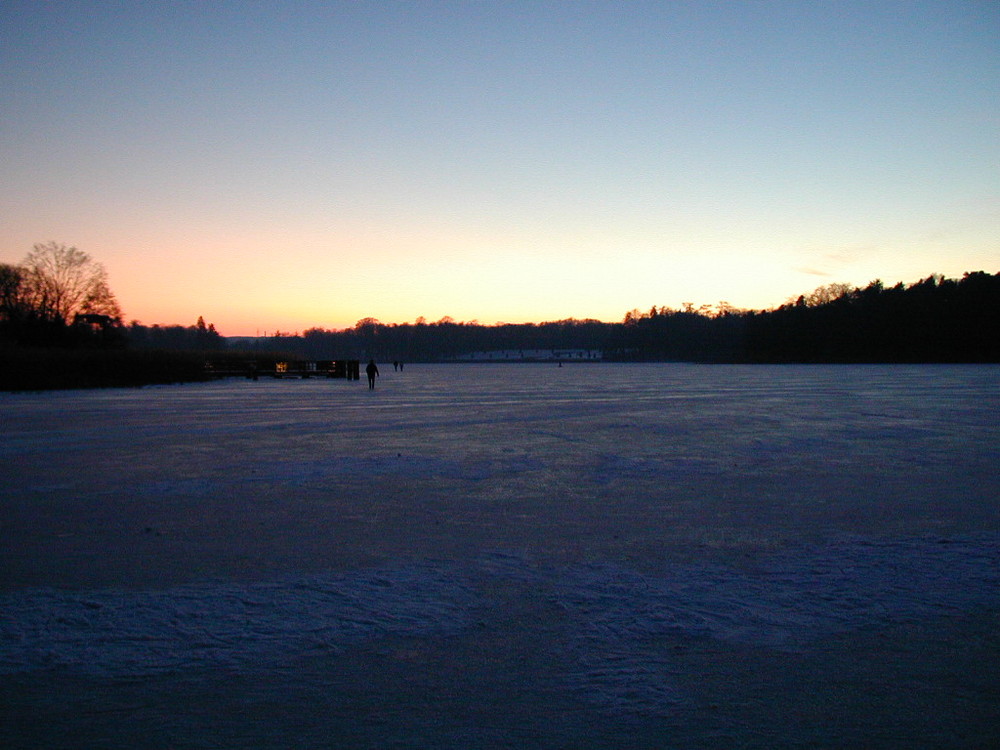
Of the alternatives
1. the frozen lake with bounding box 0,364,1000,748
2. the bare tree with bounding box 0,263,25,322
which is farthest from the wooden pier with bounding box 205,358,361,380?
the frozen lake with bounding box 0,364,1000,748

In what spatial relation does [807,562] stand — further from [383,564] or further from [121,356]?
[121,356]

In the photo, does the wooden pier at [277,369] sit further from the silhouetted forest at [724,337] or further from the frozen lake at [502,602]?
the frozen lake at [502,602]

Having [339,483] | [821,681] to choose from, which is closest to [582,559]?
[821,681]

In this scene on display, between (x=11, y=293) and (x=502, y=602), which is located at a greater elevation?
(x=11, y=293)

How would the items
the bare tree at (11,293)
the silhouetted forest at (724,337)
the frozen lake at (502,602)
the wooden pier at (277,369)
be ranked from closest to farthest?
1. the frozen lake at (502,602)
2. the silhouetted forest at (724,337)
3. the wooden pier at (277,369)
4. the bare tree at (11,293)

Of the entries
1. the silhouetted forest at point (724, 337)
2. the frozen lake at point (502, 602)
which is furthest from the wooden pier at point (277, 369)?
the frozen lake at point (502, 602)

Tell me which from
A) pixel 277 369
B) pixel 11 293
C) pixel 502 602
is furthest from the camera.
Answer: pixel 11 293

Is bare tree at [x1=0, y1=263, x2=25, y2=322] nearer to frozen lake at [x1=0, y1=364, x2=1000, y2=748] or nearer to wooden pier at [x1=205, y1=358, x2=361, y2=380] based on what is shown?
wooden pier at [x1=205, y1=358, x2=361, y2=380]

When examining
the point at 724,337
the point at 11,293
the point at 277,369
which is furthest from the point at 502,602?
the point at 724,337

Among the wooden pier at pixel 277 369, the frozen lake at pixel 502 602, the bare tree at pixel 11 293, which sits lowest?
the frozen lake at pixel 502 602

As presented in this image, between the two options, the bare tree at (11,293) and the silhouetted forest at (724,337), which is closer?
the silhouetted forest at (724,337)

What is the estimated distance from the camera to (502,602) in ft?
14.8

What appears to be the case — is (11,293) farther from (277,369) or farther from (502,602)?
(502,602)

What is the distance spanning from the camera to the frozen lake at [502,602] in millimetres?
3109
